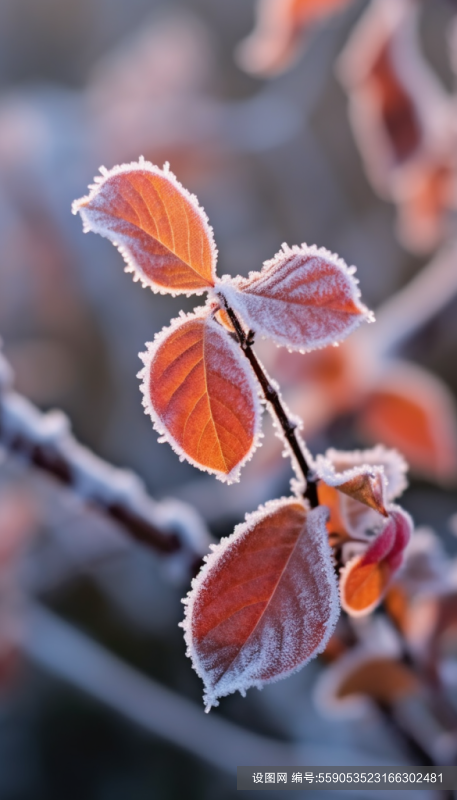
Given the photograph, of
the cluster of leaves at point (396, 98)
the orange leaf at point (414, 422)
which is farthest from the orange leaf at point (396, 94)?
the orange leaf at point (414, 422)

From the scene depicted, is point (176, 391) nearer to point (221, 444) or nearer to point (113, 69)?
point (221, 444)

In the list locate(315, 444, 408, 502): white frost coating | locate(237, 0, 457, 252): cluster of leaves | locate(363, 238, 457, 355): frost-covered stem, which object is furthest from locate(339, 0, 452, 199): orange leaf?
locate(315, 444, 408, 502): white frost coating

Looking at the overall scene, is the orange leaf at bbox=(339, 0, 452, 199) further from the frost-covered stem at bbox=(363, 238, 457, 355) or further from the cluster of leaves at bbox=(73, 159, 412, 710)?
the cluster of leaves at bbox=(73, 159, 412, 710)

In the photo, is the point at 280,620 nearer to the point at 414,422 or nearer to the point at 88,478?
the point at 88,478

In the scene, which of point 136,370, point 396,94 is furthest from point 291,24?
point 136,370

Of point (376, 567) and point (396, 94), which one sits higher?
point (396, 94)

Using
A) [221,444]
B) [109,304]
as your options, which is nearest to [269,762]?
[221,444]

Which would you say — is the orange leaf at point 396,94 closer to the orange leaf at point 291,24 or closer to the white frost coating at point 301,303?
the orange leaf at point 291,24
